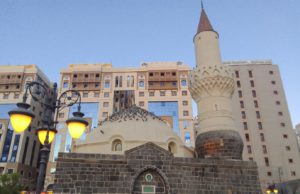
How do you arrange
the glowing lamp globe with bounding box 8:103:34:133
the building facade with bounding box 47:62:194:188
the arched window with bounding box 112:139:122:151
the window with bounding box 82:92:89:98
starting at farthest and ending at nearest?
the window with bounding box 82:92:89:98 → the building facade with bounding box 47:62:194:188 → the arched window with bounding box 112:139:122:151 → the glowing lamp globe with bounding box 8:103:34:133

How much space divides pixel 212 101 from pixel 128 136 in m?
5.42

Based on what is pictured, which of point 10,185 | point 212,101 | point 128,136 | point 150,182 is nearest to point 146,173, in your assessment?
point 150,182

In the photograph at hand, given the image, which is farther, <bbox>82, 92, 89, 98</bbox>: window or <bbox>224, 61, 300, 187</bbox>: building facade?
<bbox>82, 92, 89, 98</bbox>: window

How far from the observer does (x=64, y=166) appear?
38.9 ft

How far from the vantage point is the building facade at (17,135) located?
45219mm

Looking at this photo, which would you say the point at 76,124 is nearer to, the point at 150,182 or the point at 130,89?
the point at 150,182

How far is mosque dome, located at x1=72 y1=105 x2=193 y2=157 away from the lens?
49.6 feet

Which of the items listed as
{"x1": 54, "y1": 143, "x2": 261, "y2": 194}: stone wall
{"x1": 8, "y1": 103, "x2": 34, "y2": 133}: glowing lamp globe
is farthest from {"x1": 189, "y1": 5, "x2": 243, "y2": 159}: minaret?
{"x1": 8, "y1": 103, "x2": 34, "y2": 133}: glowing lamp globe

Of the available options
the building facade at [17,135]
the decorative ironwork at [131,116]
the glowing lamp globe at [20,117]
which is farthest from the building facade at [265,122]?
the glowing lamp globe at [20,117]

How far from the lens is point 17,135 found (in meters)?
46.6

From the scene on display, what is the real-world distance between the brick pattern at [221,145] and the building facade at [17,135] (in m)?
39.1

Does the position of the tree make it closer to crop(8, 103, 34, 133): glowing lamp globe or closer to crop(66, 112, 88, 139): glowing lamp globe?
crop(66, 112, 88, 139): glowing lamp globe

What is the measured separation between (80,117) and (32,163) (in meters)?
50.2

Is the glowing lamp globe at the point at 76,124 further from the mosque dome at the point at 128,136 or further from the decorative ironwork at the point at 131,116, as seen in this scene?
the decorative ironwork at the point at 131,116
